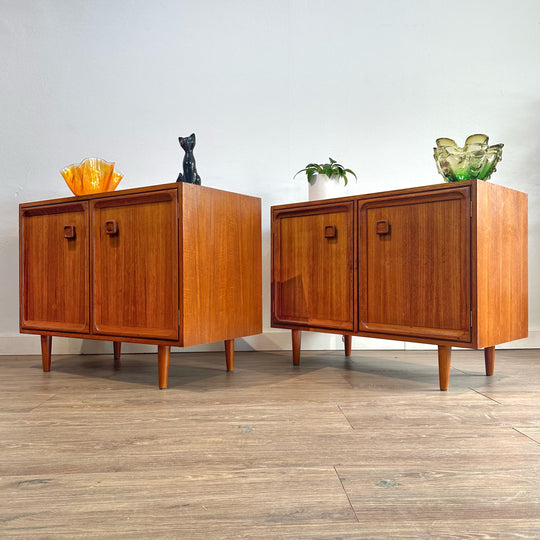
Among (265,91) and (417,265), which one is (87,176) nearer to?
(265,91)

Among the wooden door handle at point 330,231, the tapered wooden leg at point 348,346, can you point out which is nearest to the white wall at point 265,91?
the tapered wooden leg at point 348,346

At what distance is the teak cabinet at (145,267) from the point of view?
64.3 inches

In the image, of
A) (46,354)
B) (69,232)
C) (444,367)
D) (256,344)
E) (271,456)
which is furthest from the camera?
(256,344)

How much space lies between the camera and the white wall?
8.06 ft

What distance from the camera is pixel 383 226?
1729 millimetres

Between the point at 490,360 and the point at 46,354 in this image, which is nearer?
the point at 490,360

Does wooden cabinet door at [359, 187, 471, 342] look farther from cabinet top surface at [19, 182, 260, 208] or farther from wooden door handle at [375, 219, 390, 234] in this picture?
cabinet top surface at [19, 182, 260, 208]

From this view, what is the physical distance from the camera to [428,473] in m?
0.92

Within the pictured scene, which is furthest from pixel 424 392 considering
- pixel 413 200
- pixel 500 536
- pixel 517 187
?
pixel 517 187

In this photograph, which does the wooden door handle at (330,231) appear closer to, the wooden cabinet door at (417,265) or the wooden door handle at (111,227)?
the wooden cabinet door at (417,265)

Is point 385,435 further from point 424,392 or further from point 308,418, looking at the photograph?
point 424,392

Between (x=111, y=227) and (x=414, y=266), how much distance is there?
1.08 metres

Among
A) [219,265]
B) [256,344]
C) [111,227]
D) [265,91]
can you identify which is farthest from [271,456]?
[265,91]

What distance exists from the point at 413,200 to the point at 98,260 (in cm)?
116
